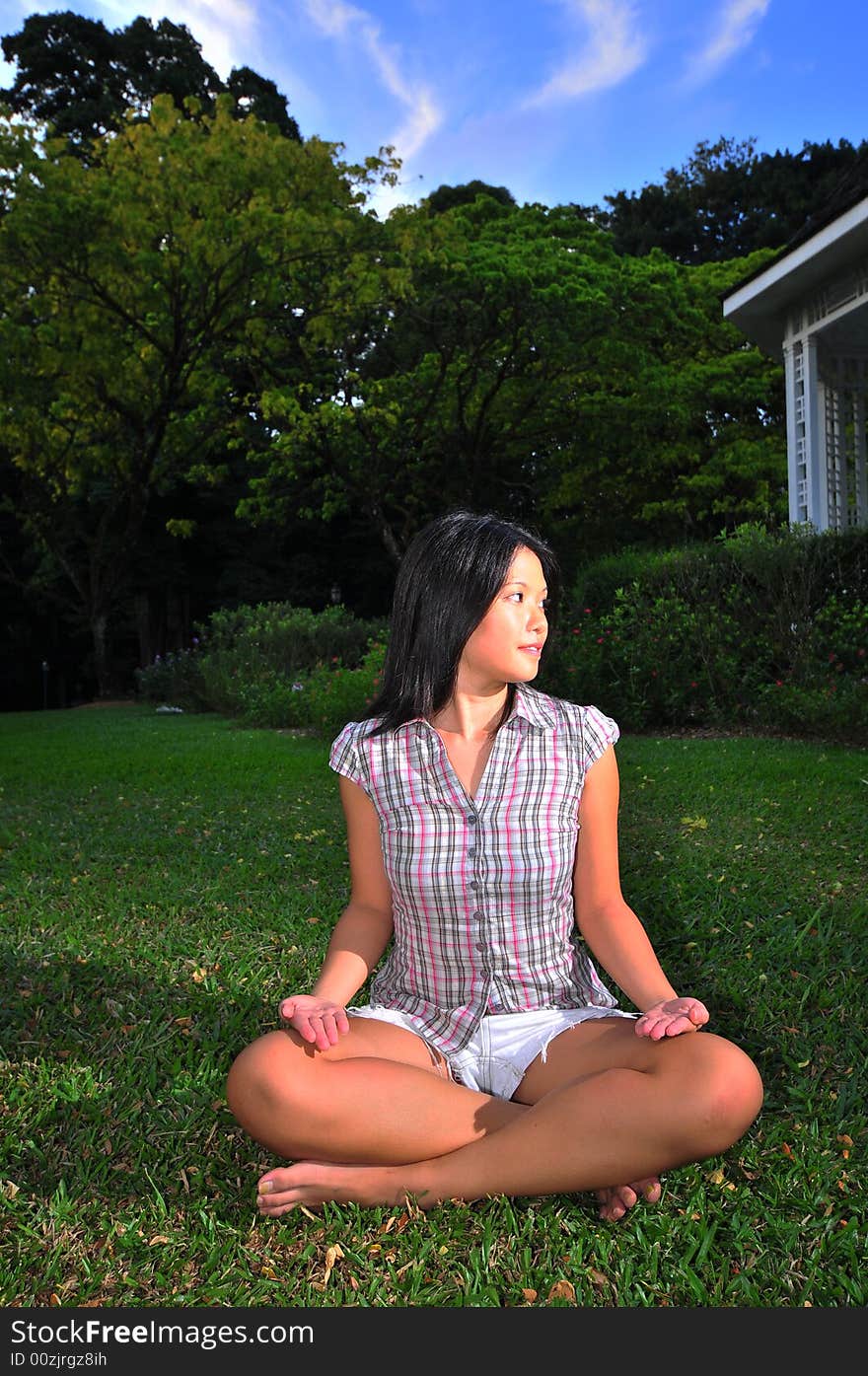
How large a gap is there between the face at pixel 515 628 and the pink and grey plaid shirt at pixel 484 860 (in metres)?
0.15

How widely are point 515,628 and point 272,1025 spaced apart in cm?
148

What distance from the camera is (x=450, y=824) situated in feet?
7.11

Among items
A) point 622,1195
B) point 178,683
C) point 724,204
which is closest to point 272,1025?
point 622,1195

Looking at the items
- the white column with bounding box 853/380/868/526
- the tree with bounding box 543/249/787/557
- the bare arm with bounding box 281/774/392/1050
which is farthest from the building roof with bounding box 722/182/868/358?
the bare arm with bounding box 281/774/392/1050

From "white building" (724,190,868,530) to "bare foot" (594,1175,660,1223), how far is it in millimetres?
10826

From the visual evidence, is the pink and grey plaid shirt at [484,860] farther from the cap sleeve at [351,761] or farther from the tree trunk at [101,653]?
the tree trunk at [101,653]

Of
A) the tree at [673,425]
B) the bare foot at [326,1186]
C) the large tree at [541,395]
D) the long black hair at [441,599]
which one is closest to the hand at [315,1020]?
the bare foot at [326,1186]

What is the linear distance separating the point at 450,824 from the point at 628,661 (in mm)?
7531

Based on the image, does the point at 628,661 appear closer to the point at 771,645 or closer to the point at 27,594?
the point at 771,645

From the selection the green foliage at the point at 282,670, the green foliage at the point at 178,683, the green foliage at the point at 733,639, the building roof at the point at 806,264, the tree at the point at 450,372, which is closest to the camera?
the green foliage at the point at 733,639

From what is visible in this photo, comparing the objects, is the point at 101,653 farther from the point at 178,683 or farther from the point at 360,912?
the point at 360,912

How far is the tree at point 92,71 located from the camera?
23219 millimetres

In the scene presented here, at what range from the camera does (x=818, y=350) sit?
13.1 metres

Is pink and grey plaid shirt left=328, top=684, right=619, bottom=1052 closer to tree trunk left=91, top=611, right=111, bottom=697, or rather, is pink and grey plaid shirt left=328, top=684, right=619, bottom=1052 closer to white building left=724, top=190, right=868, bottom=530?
white building left=724, top=190, right=868, bottom=530
